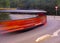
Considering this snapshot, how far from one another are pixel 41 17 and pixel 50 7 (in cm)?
2882

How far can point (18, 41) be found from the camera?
12.1 m

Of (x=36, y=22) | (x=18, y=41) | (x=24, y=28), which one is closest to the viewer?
(x=18, y=41)

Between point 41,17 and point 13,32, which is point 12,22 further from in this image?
point 41,17

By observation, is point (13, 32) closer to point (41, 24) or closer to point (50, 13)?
point (41, 24)

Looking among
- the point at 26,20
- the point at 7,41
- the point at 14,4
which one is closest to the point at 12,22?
the point at 26,20

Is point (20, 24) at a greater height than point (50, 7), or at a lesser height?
greater

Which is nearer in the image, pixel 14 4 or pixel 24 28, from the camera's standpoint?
pixel 24 28

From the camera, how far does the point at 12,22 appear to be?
15594mm

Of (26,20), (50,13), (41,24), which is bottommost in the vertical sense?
(50,13)

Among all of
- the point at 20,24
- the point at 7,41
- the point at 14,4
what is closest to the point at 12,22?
the point at 20,24

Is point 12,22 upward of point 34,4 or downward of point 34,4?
upward

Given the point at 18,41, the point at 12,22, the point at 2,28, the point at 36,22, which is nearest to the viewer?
the point at 18,41

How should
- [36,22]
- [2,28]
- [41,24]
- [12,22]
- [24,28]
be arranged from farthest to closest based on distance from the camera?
[41,24]
[36,22]
[24,28]
[12,22]
[2,28]

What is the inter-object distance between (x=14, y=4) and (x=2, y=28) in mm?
33808
